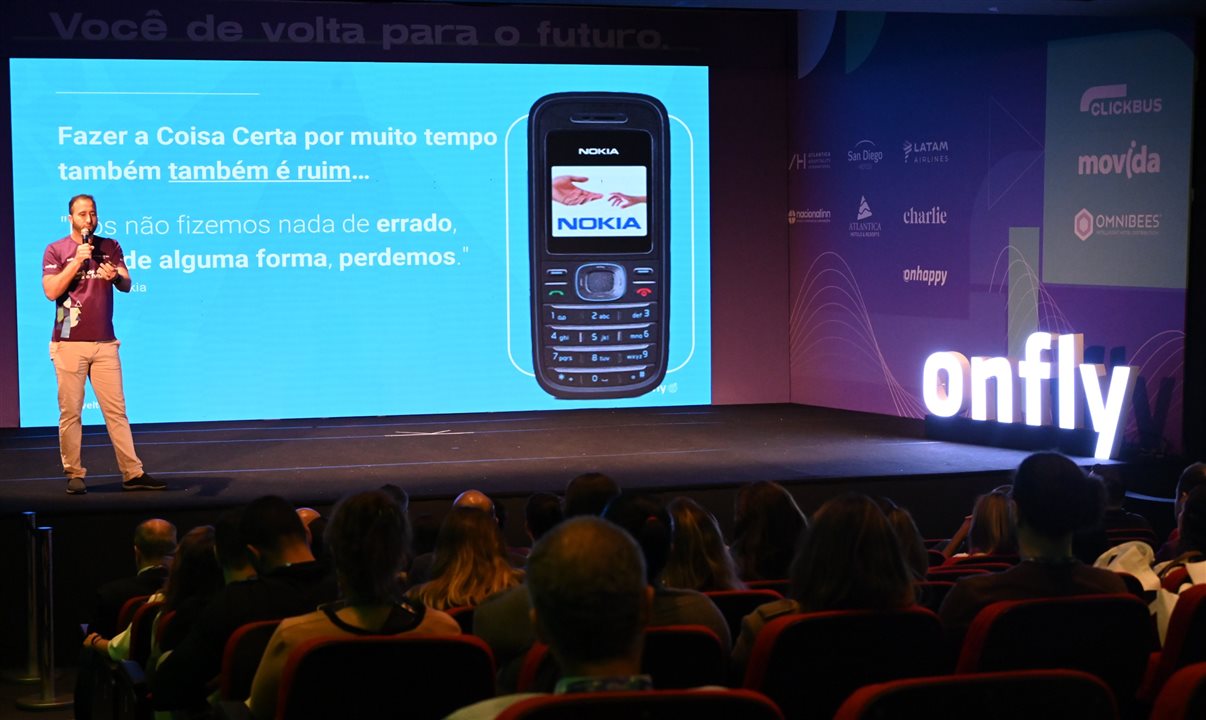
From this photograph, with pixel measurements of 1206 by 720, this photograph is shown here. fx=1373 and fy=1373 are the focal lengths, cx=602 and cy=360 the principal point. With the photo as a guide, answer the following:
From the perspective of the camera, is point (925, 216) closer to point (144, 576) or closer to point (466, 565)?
point (144, 576)

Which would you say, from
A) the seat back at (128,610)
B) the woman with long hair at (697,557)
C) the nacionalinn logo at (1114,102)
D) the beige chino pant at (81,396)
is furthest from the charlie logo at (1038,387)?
the seat back at (128,610)

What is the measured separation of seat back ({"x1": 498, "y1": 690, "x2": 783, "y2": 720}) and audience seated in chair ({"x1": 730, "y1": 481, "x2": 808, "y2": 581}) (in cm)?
178

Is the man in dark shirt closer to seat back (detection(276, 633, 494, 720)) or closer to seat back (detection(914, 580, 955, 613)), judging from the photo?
seat back (detection(276, 633, 494, 720))

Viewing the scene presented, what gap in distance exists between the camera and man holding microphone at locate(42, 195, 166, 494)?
240 inches

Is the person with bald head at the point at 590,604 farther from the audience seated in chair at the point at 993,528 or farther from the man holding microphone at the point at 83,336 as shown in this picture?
the man holding microphone at the point at 83,336

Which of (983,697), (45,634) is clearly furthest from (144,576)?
(983,697)

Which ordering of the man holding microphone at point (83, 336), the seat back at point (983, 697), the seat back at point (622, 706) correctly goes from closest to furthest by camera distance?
the seat back at point (622, 706) < the seat back at point (983, 697) < the man holding microphone at point (83, 336)

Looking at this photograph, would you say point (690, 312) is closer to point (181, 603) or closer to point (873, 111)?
point (873, 111)

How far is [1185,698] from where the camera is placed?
165 centimetres

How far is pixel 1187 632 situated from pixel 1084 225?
5.55 m

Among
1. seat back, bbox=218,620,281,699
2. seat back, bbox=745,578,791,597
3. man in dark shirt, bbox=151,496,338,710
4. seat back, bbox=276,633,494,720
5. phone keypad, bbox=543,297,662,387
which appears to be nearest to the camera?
seat back, bbox=276,633,494,720

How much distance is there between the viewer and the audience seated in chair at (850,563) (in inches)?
90.0

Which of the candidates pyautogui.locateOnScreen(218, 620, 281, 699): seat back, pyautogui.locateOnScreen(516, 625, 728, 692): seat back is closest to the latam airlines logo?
pyautogui.locateOnScreen(516, 625, 728, 692): seat back

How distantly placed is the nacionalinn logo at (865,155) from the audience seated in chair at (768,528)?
609 cm
